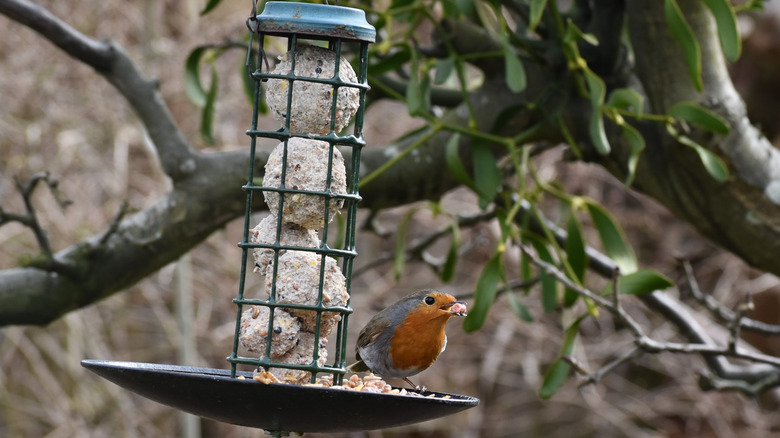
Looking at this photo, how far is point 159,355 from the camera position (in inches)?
243

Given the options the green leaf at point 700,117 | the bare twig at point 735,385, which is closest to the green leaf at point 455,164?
the green leaf at point 700,117

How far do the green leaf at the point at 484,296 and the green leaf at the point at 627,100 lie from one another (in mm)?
475

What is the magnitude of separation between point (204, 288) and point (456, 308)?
4.33 metres

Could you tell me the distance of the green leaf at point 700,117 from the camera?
2.16 meters

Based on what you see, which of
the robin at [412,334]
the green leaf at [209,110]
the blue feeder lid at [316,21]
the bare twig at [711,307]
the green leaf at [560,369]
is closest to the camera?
the blue feeder lid at [316,21]

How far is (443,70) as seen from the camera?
7.86ft

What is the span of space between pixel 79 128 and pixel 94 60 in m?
3.60

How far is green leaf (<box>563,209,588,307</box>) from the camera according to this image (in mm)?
2512

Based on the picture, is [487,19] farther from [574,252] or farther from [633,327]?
[633,327]

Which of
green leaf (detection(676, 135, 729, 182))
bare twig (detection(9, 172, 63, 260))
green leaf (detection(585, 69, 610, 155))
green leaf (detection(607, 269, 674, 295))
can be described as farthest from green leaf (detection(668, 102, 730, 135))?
bare twig (detection(9, 172, 63, 260))

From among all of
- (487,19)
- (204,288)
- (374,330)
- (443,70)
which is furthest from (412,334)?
(204,288)

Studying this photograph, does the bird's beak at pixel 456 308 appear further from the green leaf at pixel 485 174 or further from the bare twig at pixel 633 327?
the green leaf at pixel 485 174

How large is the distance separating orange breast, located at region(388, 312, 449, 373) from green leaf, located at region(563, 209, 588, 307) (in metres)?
0.50

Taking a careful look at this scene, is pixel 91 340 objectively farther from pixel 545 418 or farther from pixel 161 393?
pixel 161 393
